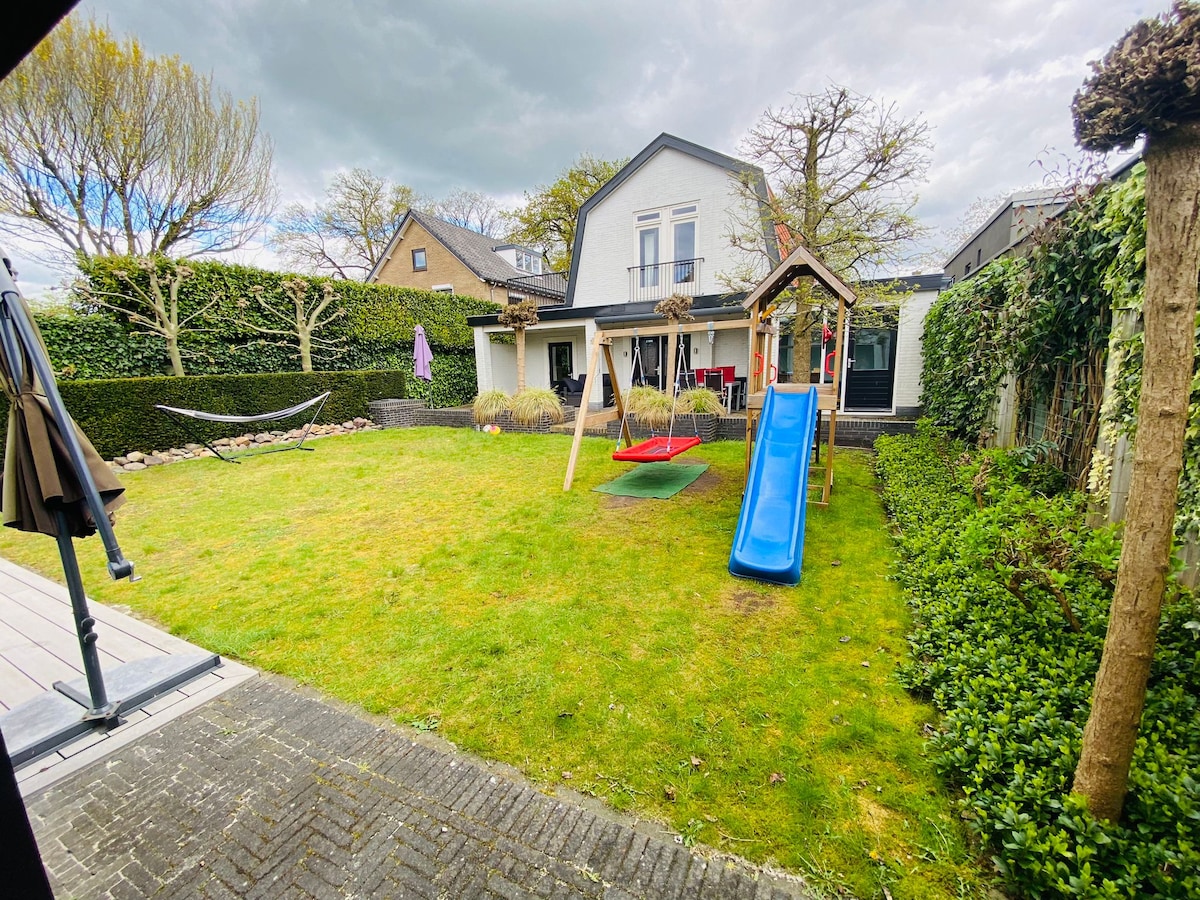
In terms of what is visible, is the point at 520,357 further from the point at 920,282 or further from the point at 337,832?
the point at 337,832

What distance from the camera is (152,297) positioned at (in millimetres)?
8820

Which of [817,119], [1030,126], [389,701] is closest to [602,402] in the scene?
[817,119]

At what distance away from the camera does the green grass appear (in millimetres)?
1806

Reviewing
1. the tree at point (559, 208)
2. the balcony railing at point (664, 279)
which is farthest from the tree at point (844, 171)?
the tree at point (559, 208)

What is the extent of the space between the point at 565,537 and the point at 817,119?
27.1 ft

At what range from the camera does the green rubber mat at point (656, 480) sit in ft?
19.6

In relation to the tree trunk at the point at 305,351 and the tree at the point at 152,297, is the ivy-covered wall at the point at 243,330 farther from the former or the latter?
the tree trunk at the point at 305,351

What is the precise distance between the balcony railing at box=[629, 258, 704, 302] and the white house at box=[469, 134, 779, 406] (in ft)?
0.08

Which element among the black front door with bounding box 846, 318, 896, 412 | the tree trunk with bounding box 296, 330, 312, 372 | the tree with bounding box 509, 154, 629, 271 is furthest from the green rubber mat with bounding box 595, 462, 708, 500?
the tree with bounding box 509, 154, 629, 271

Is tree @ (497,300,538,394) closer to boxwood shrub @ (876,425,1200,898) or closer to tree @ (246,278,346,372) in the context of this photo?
tree @ (246,278,346,372)

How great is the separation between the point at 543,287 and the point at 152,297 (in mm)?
15061

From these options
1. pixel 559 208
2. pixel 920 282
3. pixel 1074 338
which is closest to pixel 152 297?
pixel 1074 338

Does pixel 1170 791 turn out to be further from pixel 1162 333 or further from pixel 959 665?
pixel 1162 333

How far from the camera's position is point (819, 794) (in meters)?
1.85
